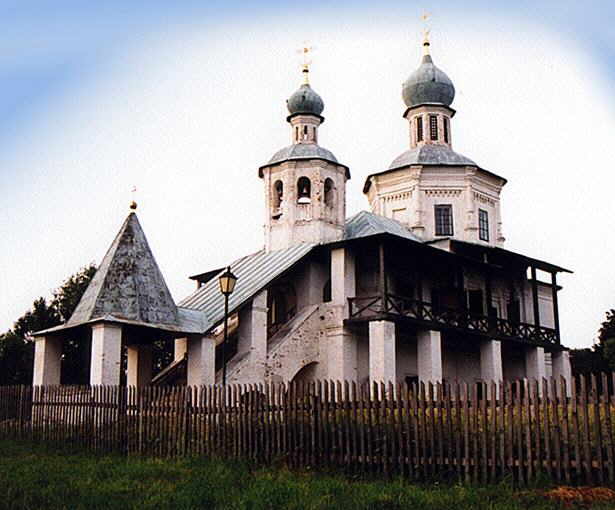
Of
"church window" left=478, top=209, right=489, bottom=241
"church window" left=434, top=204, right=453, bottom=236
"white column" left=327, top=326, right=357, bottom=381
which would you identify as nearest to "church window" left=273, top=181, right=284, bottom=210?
"white column" left=327, top=326, right=357, bottom=381

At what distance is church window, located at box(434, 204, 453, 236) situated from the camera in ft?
95.8

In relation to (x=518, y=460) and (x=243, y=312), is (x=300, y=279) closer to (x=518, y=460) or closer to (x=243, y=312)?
(x=243, y=312)

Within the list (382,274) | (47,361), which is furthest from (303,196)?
(47,361)

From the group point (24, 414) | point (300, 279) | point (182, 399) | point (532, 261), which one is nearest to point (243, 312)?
point (300, 279)

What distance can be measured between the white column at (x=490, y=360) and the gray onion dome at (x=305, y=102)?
31.6 feet

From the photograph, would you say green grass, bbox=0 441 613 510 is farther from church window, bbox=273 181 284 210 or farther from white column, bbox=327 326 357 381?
church window, bbox=273 181 284 210

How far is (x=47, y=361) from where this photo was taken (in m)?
19.6

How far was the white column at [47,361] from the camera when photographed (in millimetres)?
19516

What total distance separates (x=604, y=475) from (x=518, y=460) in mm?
976

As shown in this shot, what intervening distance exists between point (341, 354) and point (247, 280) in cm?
340

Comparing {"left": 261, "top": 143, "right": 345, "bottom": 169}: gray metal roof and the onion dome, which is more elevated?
Result: the onion dome

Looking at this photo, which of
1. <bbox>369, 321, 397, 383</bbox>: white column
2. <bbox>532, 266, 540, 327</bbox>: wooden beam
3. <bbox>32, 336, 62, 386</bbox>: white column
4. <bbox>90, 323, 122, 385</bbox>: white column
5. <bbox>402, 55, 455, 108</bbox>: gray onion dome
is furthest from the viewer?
<bbox>402, 55, 455, 108</bbox>: gray onion dome

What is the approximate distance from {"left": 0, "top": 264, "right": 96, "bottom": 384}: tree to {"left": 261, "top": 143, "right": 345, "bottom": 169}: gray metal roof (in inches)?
413

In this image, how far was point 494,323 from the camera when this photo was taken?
24.9 metres
